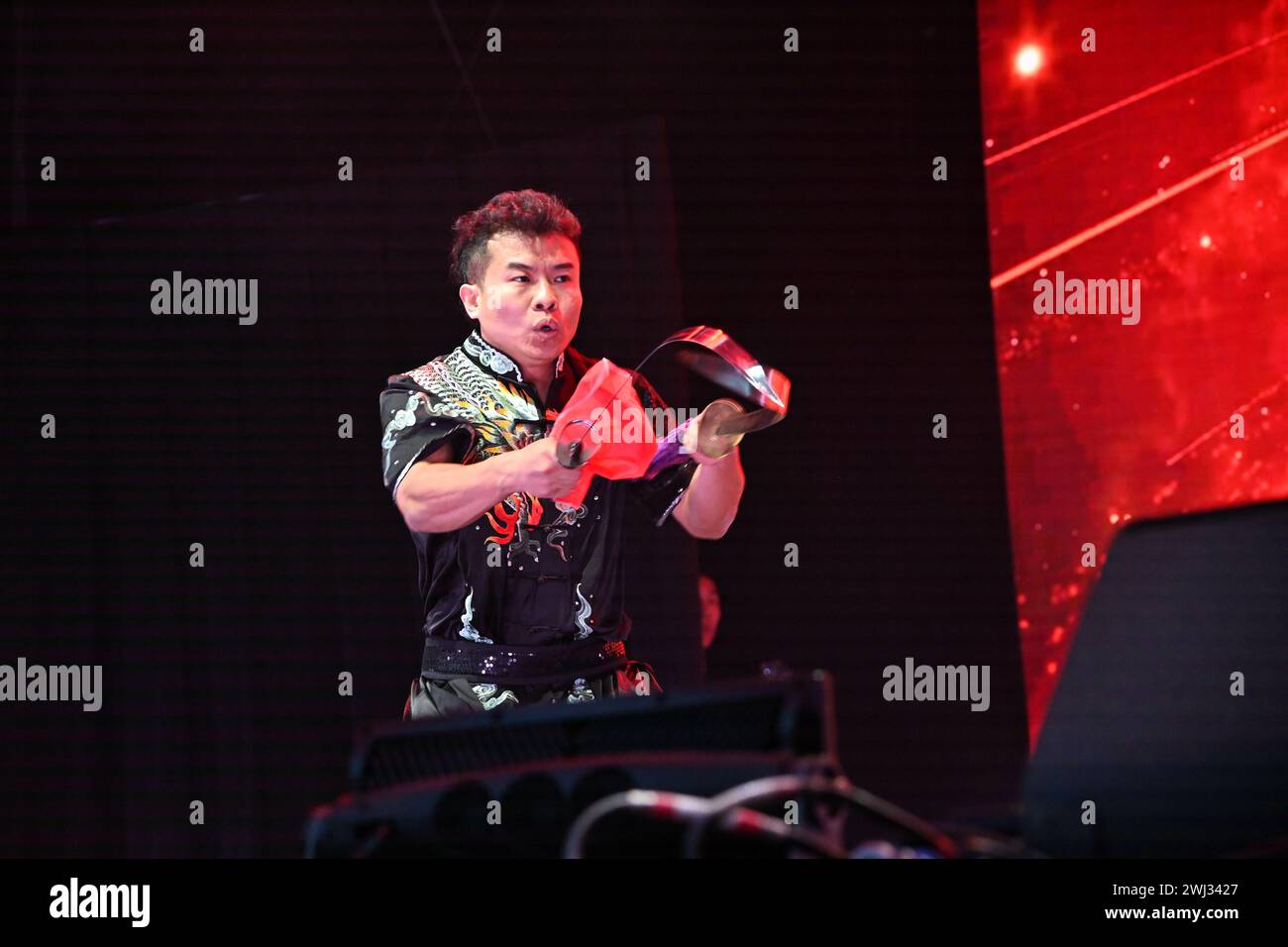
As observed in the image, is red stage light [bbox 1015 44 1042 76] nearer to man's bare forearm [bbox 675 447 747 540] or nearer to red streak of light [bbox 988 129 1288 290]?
red streak of light [bbox 988 129 1288 290]

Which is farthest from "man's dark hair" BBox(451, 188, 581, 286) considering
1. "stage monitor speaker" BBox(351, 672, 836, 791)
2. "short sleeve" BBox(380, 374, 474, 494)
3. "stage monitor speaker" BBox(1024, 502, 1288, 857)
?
"stage monitor speaker" BBox(1024, 502, 1288, 857)

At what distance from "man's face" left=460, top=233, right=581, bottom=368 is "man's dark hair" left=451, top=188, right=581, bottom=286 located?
0.01 meters

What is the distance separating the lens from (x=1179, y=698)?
1007 mm

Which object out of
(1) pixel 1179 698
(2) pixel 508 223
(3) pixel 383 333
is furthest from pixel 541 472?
(3) pixel 383 333

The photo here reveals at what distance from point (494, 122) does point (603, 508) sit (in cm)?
146

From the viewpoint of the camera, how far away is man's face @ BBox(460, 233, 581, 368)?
2.12 m

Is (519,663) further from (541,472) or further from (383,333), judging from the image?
(383,333)

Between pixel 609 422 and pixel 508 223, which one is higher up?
Answer: pixel 508 223

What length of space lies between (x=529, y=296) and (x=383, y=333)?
1.16 metres

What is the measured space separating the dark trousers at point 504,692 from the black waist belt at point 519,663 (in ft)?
0.04

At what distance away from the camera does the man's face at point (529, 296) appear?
2.12m
